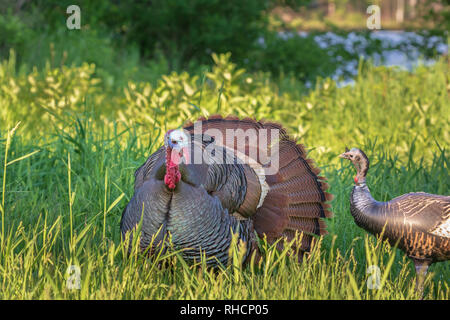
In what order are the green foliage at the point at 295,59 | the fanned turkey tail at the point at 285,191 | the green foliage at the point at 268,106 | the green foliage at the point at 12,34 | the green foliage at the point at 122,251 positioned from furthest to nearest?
the green foliage at the point at 295,59 < the green foliage at the point at 12,34 < the green foliage at the point at 268,106 < the fanned turkey tail at the point at 285,191 < the green foliage at the point at 122,251

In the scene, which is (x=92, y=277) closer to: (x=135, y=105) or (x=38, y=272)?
(x=38, y=272)

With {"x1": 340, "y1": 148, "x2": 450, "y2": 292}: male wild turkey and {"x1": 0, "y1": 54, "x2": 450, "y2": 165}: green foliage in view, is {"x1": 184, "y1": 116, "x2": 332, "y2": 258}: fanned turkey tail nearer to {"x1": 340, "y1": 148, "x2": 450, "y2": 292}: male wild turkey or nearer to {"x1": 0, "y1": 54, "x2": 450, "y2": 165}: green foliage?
{"x1": 340, "y1": 148, "x2": 450, "y2": 292}: male wild turkey

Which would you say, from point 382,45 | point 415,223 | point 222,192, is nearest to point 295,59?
point 382,45

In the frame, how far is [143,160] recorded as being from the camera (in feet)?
14.7

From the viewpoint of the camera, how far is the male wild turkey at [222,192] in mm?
3041

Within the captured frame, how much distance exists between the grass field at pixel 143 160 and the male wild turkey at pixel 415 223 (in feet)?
0.31

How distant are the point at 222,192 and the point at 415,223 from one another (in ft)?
3.04

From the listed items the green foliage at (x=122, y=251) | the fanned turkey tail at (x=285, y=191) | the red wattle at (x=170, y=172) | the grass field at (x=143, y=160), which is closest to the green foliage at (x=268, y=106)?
the grass field at (x=143, y=160)

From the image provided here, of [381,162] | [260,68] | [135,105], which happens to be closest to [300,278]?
[381,162]

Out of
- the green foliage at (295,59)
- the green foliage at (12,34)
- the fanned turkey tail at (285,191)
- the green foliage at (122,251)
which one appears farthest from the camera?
the green foliage at (295,59)

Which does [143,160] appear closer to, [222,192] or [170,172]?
[222,192]

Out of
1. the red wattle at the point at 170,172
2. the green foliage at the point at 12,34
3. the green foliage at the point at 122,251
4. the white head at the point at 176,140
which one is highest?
the green foliage at the point at 12,34

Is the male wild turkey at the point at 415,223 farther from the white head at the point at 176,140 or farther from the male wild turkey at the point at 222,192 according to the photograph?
the white head at the point at 176,140

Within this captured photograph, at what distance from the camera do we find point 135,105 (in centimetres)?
596
